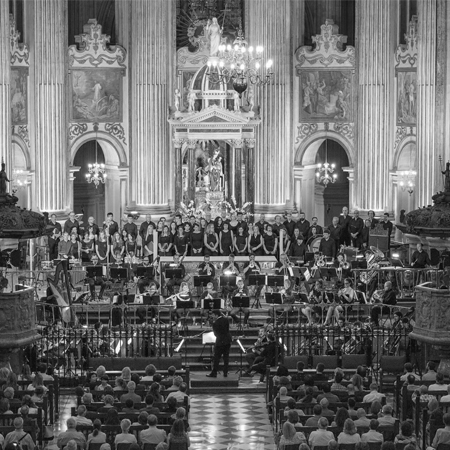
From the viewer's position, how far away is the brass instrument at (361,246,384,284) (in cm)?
4153

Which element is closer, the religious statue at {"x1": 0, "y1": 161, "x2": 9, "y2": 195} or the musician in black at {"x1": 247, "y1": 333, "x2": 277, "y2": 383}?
the religious statue at {"x1": 0, "y1": 161, "x2": 9, "y2": 195}

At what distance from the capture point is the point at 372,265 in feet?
140

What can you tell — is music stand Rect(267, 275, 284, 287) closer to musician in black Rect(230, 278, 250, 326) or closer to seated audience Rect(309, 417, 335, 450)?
musician in black Rect(230, 278, 250, 326)

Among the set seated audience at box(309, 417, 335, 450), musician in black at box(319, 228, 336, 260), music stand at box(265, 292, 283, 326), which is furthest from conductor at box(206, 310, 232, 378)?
musician in black at box(319, 228, 336, 260)

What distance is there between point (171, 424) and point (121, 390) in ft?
8.78

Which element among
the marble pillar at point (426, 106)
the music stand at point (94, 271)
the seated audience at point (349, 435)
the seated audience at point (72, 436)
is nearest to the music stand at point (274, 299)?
the music stand at point (94, 271)

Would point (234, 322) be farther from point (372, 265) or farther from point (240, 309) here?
point (372, 265)

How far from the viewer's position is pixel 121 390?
29531mm

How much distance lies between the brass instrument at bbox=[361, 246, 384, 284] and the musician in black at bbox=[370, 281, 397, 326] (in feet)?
10.6

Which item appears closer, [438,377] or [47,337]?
[438,377]

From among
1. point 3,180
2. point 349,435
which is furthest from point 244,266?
point 349,435

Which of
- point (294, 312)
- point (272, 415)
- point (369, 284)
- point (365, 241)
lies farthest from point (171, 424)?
point (365, 241)

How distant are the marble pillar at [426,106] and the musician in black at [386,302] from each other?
27.1ft

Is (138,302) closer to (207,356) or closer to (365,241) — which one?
(207,356)
